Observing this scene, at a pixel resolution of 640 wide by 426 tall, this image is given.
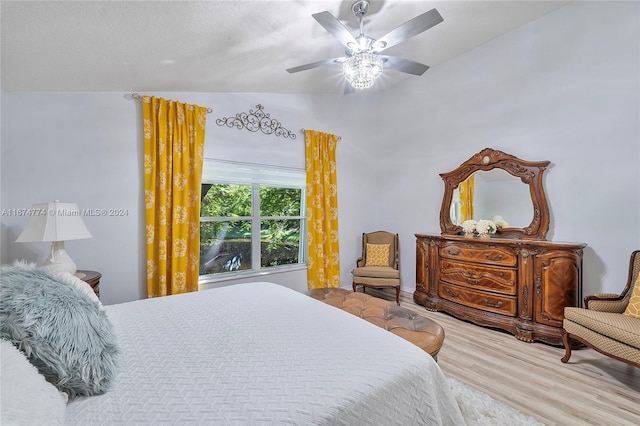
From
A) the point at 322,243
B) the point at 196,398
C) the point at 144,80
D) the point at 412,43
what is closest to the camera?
the point at 196,398

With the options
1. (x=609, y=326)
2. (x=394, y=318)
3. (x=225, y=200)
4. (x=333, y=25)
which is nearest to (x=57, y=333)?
(x=394, y=318)

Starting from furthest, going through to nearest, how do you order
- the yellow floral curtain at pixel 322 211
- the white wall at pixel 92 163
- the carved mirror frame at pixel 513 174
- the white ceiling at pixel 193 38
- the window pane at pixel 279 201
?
1. the yellow floral curtain at pixel 322 211
2. the window pane at pixel 279 201
3. the carved mirror frame at pixel 513 174
4. the white wall at pixel 92 163
5. the white ceiling at pixel 193 38

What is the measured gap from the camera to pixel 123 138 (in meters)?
2.72

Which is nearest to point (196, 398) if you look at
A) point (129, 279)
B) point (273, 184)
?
point (129, 279)

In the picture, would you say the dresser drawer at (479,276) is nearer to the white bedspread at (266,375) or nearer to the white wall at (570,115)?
the white wall at (570,115)

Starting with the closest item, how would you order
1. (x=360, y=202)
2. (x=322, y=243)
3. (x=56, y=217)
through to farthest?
1. (x=56, y=217)
2. (x=322, y=243)
3. (x=360, y=202)

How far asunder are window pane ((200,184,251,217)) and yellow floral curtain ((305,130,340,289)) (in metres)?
0.86

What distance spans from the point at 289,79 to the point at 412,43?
1.45 m

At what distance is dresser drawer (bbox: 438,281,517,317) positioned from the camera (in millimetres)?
2713

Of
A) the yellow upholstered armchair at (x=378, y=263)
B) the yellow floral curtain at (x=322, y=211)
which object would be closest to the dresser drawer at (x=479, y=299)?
the yellow upholstered armchair at (x=378, y=263)

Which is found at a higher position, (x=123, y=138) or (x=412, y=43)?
(x=412, y=43)

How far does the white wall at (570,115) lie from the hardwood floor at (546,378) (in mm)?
838

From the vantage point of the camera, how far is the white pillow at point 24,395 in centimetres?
58

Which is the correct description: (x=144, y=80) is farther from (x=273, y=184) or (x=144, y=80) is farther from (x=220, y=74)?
(x=273, y=184)
